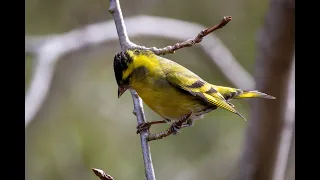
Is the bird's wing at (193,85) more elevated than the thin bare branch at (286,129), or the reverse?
the bird's wing at (193,85)

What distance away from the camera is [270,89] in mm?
1612

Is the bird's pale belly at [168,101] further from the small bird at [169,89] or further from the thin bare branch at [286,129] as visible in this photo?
the thin bare branch at [286,129]

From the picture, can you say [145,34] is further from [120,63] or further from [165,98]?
[120,63]

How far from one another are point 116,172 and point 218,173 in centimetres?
64

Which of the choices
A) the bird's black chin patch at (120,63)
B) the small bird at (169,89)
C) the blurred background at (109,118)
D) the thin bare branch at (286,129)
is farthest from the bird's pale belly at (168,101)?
the blurred background at (109,118)

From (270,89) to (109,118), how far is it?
1.99 metres

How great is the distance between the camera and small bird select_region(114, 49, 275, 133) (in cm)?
154

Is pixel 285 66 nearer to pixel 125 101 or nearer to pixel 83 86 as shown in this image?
pixel 125 101

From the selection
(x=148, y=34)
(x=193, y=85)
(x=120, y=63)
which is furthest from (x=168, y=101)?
(x=148, y=34)

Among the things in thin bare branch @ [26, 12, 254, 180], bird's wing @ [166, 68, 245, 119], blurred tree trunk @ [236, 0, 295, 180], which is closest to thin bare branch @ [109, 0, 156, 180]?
bird's wing @ [166, 68, 245, 119]

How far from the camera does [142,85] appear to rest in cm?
158

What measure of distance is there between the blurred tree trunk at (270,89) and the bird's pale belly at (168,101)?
208 millimetres

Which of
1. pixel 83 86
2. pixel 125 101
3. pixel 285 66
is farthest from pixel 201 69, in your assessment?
pixel 285 66

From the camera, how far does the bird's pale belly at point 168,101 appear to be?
158 cm
